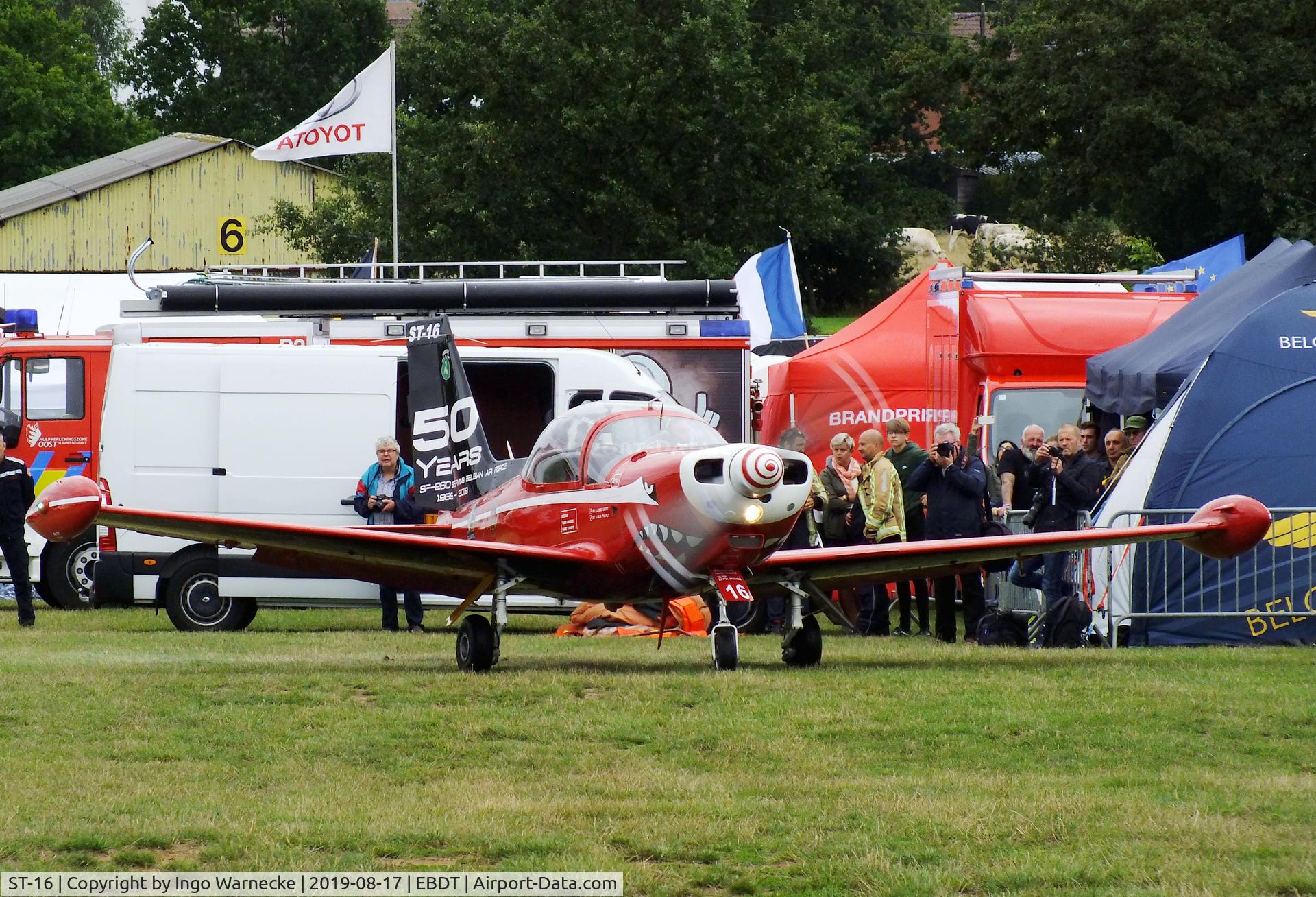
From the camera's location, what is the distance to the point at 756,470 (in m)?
9.92

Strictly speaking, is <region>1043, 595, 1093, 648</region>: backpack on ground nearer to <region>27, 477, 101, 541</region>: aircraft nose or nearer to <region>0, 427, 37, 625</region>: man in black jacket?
<region>27, 477, 101, 541</region>: aircraft nose

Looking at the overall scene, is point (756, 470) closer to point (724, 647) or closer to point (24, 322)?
point (724, 647)

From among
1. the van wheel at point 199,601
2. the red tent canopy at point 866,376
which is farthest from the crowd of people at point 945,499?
the van wheel at point 199,601

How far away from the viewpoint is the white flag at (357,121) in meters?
24.6

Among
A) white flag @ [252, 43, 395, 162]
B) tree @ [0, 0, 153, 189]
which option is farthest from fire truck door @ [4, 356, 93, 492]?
tree @ [0, 0, 153, 189]

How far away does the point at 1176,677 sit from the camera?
33.4 ft

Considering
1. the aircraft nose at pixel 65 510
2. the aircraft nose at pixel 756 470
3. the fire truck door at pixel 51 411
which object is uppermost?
the fire truck door at pixel 51 411

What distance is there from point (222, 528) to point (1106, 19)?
2938 cm

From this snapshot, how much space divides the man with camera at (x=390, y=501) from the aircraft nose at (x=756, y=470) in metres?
5.70

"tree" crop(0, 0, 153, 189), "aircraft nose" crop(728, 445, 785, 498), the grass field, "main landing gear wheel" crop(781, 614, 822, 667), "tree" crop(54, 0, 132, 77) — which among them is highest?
"tree" crop(54, 0, 132, 77)

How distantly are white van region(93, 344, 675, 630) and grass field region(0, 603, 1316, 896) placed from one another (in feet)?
11.1

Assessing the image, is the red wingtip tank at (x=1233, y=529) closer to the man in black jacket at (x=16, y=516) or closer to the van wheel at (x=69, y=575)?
the man in black jacket at (x=16, y=516)

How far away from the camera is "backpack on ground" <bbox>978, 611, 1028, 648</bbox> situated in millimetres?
13695

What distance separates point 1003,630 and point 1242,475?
7.24 feet
